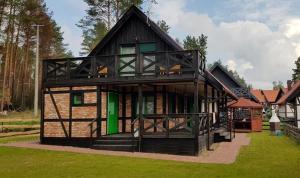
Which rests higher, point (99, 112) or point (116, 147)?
point (99, 112)

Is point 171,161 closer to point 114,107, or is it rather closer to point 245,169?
point 245,169

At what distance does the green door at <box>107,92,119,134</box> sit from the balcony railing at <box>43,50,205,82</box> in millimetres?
1199

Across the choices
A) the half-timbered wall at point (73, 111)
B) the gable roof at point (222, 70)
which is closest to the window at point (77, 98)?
the half-timbered wall at point (73, 111)

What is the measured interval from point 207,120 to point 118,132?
4.55 meters

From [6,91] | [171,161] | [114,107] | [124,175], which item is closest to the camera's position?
[124,175]

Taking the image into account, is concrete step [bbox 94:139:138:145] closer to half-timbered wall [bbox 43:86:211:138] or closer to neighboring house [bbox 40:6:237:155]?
neighboring house [bbox 40:6:237:155]

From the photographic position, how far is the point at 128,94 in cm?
1975

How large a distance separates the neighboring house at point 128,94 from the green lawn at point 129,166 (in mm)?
2590

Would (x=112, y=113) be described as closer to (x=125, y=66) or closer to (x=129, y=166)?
(x=125, y=66)

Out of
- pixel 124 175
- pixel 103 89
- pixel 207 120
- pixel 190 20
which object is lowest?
pixel 124 175

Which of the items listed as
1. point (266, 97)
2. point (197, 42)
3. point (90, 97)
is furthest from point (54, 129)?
point (266, 97)

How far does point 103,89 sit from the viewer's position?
18000mm

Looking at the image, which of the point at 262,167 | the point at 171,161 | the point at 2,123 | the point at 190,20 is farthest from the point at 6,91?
the point at 262,167

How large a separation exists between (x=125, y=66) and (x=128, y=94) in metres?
3.12
